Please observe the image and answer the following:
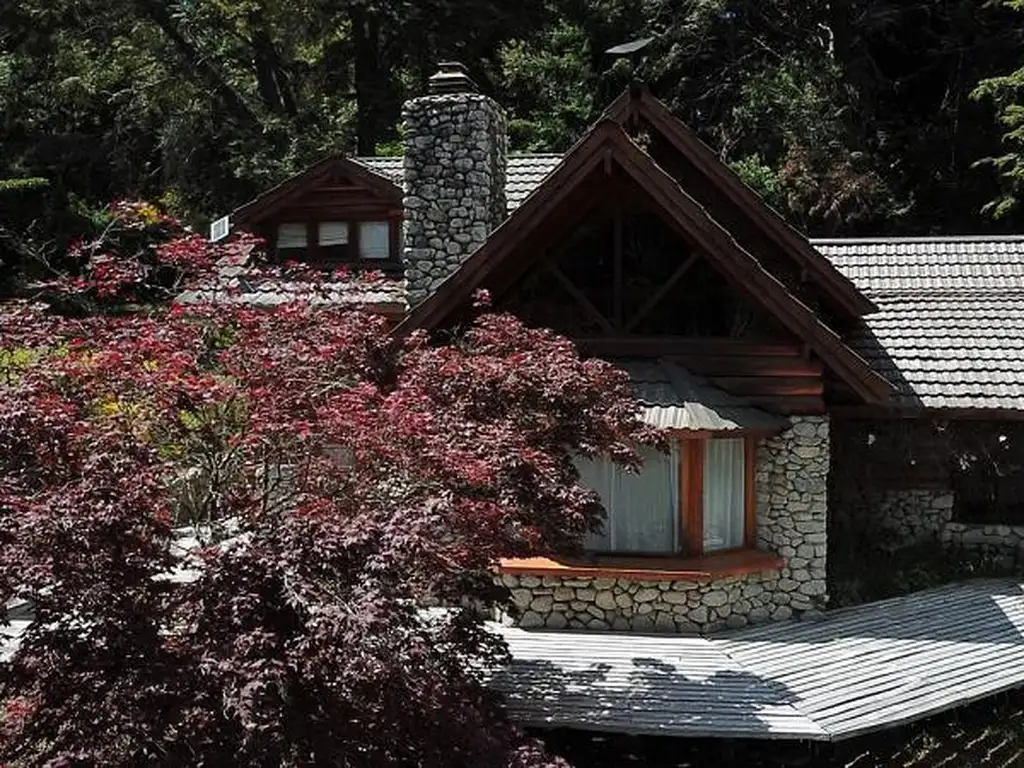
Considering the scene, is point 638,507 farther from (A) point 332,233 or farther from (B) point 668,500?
(A) point 332,233

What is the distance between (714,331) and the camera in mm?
12883

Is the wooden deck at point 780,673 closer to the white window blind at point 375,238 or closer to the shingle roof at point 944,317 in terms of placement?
the shingle roof at point 944,317

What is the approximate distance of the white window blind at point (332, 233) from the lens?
828 inches

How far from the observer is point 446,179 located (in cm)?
1387

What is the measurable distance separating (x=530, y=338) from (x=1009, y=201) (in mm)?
20507

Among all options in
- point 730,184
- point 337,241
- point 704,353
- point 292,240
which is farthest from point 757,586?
point 292,240

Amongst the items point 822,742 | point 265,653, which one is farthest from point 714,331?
point 265,653

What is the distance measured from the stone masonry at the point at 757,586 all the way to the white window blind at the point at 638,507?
0.45 m

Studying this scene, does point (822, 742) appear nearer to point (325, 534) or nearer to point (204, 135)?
point (325, 534)

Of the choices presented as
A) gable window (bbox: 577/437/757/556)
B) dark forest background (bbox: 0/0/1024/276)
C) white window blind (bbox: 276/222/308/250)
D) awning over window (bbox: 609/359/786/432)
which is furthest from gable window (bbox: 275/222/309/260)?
gable window (bbox: 577/437/757/556)

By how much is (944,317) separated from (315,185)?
12.2m

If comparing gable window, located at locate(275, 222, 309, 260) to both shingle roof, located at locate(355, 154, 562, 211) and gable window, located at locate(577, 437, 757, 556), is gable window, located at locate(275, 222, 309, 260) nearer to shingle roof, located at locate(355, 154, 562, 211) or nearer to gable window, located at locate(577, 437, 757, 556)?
shingle roof, located at locate(355, 154, 562, 211)

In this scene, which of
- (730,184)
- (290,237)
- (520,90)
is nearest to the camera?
(730,184)

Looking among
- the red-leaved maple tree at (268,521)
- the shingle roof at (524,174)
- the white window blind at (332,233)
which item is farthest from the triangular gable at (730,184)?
the white window blind at (332,233)
